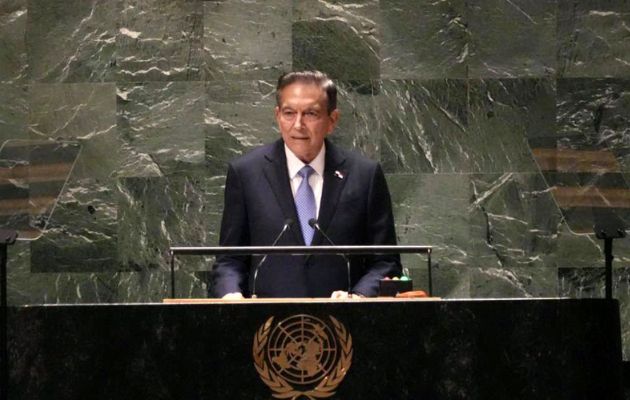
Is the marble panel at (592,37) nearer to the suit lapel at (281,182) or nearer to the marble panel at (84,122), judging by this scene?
the suit lapel at (281,182)

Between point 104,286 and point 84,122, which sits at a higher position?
point 84,122

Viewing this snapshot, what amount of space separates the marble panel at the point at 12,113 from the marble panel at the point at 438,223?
85.5 inches

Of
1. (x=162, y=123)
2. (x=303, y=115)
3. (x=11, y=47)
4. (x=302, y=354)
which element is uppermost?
(x=11, y=47)

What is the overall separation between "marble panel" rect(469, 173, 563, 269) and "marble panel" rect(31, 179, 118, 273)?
7.00ft

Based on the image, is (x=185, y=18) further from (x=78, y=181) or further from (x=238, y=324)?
(x=238, y=324)

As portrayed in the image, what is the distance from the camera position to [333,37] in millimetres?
7668

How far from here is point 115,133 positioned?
7621 mm

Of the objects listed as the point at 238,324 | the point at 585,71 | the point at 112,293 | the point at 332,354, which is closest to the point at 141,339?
the point at 238,324

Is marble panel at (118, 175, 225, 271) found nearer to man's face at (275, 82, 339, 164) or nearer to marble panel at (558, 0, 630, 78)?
man's face at (275, 82, 339, 164)

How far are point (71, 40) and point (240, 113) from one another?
1078mm

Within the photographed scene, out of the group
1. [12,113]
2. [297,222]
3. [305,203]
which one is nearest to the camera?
[297,222]

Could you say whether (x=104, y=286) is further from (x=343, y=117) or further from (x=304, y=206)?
(x=304, y=206)

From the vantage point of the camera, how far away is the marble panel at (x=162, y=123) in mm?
7625

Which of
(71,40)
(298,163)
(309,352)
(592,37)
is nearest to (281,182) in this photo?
(298,163)
